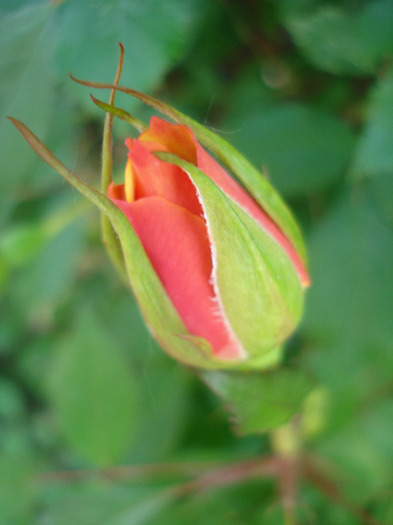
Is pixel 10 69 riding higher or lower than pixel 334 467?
higher

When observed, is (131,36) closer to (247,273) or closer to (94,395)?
(247,273)

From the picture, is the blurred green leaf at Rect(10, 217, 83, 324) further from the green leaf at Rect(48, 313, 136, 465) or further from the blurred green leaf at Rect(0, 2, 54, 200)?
the blurred green leaf at Rect(0, 2, 54, 200)

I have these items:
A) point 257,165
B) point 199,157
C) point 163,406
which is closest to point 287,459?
point 163,406

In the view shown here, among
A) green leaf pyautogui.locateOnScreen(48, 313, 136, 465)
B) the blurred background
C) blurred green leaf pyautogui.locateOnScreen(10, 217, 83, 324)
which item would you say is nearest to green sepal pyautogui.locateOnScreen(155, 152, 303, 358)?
the blurred background

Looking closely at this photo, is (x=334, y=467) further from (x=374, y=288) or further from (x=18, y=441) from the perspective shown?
(x=18, y=441)

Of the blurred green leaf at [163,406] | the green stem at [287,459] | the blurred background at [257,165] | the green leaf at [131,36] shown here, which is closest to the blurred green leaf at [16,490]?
the blurred background at [257,165]

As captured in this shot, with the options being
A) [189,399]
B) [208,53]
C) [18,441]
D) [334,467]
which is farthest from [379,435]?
[18,441]

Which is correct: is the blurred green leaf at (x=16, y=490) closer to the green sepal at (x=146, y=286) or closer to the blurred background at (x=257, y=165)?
the blurred background at (x=257, y=165)
